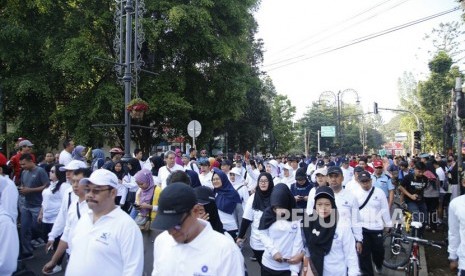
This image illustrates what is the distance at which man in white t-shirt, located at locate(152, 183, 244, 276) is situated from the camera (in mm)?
2270

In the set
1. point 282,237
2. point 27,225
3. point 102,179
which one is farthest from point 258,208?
point 27,225

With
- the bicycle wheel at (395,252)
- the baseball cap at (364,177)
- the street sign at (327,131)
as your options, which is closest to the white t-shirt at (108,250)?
the baseball cap at (364,177)

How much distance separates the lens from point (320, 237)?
4.37 meters

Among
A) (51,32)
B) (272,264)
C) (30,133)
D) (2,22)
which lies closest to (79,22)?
(51,32)

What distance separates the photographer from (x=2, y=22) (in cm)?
1820

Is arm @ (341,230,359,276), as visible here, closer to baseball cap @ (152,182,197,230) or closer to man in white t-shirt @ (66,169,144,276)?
man in white t-shirt @ (66,169,144,276)

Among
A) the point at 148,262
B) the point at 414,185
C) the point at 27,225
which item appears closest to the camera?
the point at 148,262

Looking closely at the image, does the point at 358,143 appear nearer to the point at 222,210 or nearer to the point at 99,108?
the point at 99,108

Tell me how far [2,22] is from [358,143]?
83.0m

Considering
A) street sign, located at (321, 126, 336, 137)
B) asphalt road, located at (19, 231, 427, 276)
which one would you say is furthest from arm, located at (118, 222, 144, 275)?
street sign, located at (321, 126, 336, 137)

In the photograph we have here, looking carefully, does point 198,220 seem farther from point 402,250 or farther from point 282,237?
point 402,250

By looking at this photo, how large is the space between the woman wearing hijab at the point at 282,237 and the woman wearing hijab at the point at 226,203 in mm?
2259

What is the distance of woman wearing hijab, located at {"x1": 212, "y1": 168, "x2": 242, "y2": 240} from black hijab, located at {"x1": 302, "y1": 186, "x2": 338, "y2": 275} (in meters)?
2.55

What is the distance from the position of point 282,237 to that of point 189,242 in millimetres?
2437
